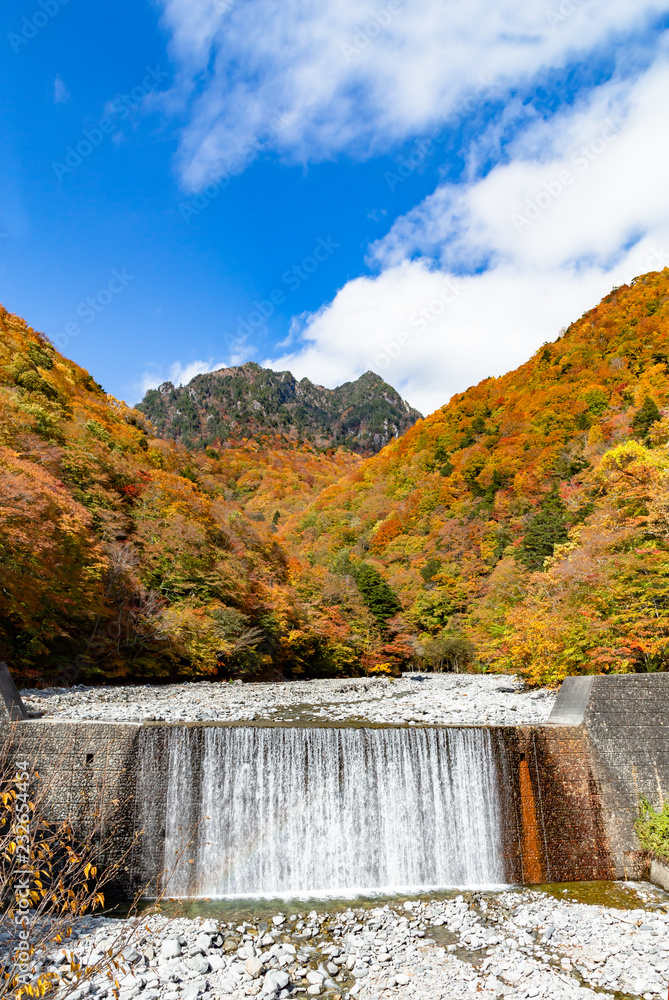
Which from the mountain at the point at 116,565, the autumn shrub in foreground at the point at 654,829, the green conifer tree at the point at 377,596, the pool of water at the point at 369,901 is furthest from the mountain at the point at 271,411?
the autumn shrub in foreground at the point at 654,829

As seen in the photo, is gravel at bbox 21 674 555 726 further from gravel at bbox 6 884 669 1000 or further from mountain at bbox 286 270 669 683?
gravel at bbox 6 884 669 1000

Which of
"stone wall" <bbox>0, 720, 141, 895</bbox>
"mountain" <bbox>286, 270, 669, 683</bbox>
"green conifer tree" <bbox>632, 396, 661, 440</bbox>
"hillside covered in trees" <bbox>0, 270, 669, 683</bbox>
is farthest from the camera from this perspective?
"green conifer tree" <bbox>632, 396, 661, 440</bbox>

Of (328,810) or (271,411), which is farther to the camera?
(271,411)

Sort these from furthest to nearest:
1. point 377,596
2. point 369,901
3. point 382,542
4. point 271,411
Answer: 1. point 271,411
2. point 382,542
3. point 377,596
4. point 369,901

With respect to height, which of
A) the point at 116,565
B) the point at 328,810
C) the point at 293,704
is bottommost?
the point at 328,810

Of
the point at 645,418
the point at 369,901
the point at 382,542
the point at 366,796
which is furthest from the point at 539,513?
the point at 369,901

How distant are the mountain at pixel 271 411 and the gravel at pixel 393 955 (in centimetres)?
8227

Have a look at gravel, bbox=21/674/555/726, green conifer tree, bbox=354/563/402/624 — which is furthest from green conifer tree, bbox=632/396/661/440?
gravel, bbox=21/674/555/726

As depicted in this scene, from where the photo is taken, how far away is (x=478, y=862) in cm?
800

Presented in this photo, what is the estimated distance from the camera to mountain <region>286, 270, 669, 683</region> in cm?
1175

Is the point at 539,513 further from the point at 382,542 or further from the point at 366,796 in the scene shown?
the point at 366,796

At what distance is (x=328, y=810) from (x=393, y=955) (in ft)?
7.61

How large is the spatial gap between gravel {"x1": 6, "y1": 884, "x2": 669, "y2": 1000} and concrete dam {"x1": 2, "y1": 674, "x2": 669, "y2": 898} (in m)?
0.96

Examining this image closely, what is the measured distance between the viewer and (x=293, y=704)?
563 inches
